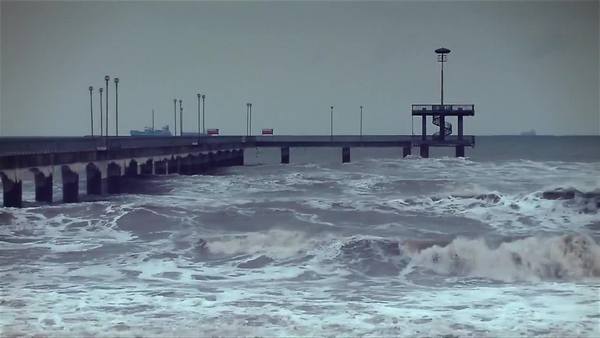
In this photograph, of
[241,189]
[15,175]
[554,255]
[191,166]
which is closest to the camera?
[554,255]

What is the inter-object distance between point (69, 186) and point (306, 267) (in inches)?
910

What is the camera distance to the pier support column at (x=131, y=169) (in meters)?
48.3

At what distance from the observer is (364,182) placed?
157 ft

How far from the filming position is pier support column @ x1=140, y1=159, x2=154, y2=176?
5197 centimetres

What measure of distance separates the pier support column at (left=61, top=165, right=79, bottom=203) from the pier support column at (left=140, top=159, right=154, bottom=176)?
41.4 feet

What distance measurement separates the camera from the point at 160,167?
184ft

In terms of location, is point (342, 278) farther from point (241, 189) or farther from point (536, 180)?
point (536, 180)

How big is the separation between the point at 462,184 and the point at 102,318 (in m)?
34.2

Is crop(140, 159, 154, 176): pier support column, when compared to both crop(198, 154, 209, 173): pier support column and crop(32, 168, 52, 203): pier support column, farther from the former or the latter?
crop(32, 168, 52, 203): pier support column

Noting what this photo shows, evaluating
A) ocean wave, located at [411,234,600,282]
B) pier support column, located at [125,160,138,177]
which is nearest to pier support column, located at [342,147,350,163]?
pier support column, located at [125,160,138,177]

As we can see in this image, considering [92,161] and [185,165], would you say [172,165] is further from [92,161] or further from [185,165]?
[92,161]

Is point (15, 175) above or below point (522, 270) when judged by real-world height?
above

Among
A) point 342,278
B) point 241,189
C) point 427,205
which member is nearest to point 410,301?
point 342,278

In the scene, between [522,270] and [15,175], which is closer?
[522,270]
